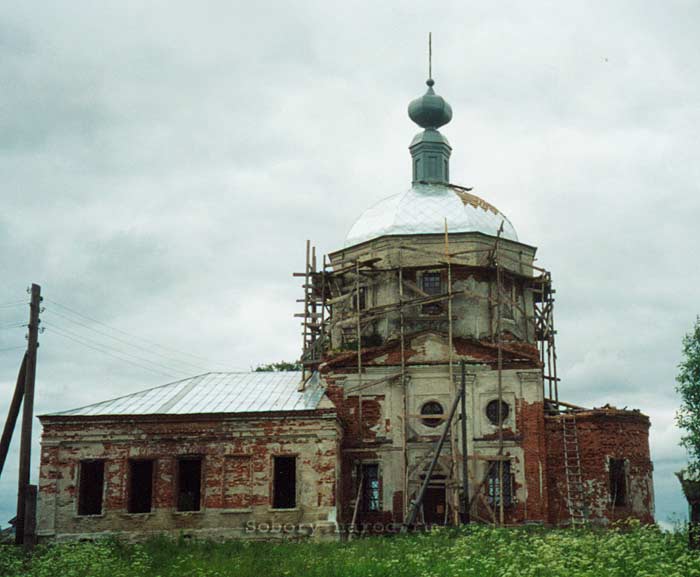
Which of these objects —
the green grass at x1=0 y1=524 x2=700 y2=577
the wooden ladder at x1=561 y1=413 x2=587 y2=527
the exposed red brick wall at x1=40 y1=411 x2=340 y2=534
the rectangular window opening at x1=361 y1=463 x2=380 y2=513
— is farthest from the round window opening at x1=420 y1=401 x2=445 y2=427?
the green grass at x1=0 y1=524 x2=700 y2=577

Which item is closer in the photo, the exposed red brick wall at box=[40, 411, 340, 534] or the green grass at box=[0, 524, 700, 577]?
the green grass at box=[0, 524, 700, 577]

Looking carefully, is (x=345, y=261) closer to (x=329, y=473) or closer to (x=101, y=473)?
(x=329, y=473)

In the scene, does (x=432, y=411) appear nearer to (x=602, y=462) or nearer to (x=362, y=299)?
(x=362, y=299)

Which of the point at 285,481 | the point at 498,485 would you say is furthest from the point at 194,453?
the point at 498,485

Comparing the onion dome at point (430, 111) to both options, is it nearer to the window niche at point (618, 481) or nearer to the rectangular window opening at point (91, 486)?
the window niche at point (618, 481)

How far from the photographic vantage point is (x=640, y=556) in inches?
503

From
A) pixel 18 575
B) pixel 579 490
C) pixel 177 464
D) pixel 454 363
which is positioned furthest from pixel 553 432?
pixel 18 575

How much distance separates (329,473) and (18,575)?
9.08 metres

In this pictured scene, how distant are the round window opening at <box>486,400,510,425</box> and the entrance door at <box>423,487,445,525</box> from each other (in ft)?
7.87

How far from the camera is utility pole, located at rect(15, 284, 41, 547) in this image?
19.9 m

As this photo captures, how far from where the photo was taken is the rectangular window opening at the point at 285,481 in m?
23.4

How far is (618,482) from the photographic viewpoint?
2388cm

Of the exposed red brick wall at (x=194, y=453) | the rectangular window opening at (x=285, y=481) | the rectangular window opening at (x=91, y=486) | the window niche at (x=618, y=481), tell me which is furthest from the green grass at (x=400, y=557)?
the window niche at (x=618, y=481)

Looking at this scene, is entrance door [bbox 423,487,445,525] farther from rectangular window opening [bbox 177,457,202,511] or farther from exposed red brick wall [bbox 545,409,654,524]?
rectangular window opening [bbox 177,457,202,511]
